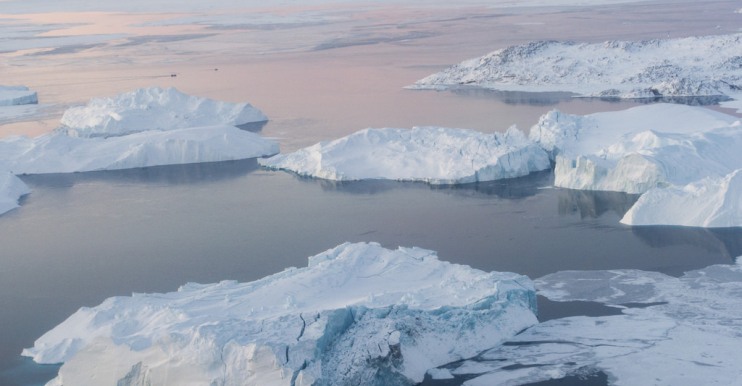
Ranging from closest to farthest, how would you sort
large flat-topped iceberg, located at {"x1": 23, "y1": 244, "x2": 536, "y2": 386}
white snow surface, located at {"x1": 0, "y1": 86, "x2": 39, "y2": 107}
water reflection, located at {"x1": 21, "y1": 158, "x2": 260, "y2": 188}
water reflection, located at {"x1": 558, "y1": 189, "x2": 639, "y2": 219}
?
large flat-topped iceberg, located at {"x1": 23, "y1": 244, "x2": 536, "y2": 386} < water reflection, located at {"x1": 558, "y1": 189, "x2": 639, "y2": 219} < water reflection, located at {"x1": 21, "y1": 158, "x2": 260, "y2": 188} < white snow surface, located at {"x1": 0, "y1": 86, "x2": 39, "y2": 107}

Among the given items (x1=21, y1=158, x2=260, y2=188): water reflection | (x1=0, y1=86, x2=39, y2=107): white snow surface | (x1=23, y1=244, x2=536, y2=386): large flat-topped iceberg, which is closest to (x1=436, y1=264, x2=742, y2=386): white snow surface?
(x1=23, y1=244, x2=536, y2=386): large flat-topped iceberg

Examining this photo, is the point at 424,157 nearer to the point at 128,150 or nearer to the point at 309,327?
the point at 128,150

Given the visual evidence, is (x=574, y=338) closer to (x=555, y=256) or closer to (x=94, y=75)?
(x=555, y=256)

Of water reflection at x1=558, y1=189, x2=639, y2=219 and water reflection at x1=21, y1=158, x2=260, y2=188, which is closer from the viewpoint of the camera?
water reflection at x1=558, y1=189, x2=639, y2=219

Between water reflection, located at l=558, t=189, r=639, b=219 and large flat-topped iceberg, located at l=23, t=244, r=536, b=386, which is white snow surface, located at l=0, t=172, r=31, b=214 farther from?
water reflection, located at l=558, t=189, r=639, b=219

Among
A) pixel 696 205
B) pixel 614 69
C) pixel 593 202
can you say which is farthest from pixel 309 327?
pixel 614 69
